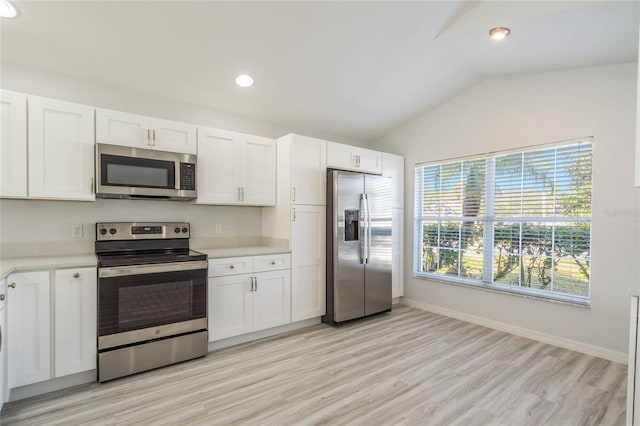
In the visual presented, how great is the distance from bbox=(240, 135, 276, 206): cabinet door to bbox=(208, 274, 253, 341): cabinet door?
0.88m

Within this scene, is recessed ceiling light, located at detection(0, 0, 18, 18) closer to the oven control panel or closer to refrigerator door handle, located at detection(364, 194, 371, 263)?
the oven control panel

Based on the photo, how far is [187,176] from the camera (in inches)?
118

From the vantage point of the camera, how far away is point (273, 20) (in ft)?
8.16

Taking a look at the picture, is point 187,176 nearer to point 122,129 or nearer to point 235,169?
point 235,169

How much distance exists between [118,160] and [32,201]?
0.78 meters

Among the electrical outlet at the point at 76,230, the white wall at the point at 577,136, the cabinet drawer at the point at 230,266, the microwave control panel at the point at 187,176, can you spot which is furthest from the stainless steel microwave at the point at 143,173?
the white wall at the point at 577,136

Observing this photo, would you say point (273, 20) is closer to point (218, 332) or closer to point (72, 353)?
point (218, 332)

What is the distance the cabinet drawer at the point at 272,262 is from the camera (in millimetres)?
3197

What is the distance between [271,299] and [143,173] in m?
1.70

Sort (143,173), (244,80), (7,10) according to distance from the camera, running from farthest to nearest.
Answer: (244,80)
(143,173)
(7,10)

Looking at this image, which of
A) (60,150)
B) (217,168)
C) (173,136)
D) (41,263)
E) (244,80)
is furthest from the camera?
(217,168)

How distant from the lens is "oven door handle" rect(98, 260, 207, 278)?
238 centimetres

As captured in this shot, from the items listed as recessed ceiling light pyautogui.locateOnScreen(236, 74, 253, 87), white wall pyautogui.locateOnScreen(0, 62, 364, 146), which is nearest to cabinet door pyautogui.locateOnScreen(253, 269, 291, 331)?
white wall pyautogui.locateOnScreen(0, 62, 364, 146)

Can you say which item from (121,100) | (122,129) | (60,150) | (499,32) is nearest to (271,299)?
Result: (122,129)
